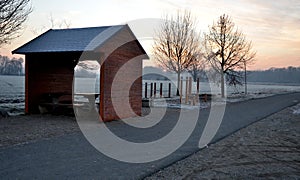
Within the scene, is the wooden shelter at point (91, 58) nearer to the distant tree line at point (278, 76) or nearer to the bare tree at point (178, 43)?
the bare tree at point (178, 43)

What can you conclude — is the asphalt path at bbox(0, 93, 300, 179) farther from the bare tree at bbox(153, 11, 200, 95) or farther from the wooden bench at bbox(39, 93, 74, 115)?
the bare tree at bbox(153, 11, 200, 95)

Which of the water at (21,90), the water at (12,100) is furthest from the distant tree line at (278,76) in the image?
the water at (12,100)

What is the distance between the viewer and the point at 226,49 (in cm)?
2991

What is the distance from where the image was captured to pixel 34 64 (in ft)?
44.2

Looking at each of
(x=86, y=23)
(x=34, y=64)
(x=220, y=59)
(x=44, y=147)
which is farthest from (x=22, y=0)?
(x=220, y=59)

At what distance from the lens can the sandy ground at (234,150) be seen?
5.32 meters

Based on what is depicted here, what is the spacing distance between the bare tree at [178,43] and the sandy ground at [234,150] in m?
18.5

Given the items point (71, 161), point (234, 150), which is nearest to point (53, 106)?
point (71, 161)

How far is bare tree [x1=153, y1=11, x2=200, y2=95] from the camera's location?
97.3 ft

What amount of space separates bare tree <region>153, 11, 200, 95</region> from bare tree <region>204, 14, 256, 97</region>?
1850 millimetres

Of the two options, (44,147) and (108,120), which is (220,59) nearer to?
(108,120)

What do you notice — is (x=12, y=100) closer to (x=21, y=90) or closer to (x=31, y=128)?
(x=31, y=128)

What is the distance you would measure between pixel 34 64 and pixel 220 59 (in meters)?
21.3

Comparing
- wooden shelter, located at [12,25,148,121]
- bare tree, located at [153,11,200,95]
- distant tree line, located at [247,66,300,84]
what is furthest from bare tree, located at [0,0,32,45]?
distant tree line, located at [247,66,300,84]
